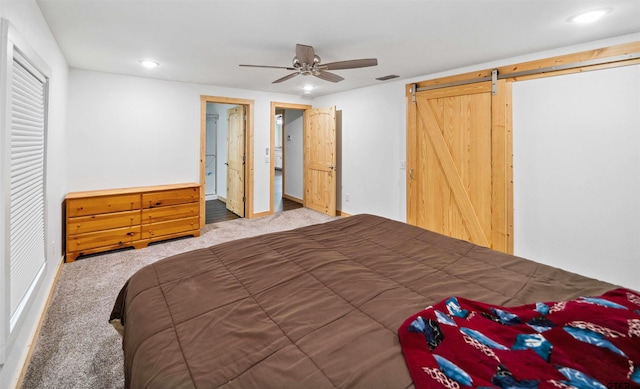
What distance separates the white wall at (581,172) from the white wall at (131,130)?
441 cm

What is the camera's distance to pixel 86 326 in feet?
7.22

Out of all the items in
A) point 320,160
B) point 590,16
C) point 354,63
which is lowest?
point 320,160

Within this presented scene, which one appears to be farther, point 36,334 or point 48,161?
point 48,161

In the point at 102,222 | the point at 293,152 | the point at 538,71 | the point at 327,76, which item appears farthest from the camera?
the point at 293,152

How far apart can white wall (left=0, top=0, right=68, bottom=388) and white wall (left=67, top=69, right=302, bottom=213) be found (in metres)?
0.31

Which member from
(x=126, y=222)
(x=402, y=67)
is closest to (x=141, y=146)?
(x=126, y=222)

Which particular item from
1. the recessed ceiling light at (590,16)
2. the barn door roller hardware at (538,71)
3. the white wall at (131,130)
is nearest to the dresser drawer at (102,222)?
the white wall at (131,130)

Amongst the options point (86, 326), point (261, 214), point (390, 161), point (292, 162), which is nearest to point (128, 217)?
point (86, 326)

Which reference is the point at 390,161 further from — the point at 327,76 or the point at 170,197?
the point at 170,197

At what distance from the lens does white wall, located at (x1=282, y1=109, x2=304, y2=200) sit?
6.89 metres

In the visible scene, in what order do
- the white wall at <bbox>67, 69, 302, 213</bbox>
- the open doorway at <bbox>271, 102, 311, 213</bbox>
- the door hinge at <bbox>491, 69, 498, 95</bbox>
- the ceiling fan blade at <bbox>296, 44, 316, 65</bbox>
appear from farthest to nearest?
1. the open doorway at <bbox>271, 102, 311, 213</bbox>
2. the white wall at <bbox>67, 69, 302, 213</bbox>
3. the door hinge at <bbox>491, 69, 498, 95</bbox>
4. the ceiling fan blade at <bbox>296, 44, 316, 65</bbox>

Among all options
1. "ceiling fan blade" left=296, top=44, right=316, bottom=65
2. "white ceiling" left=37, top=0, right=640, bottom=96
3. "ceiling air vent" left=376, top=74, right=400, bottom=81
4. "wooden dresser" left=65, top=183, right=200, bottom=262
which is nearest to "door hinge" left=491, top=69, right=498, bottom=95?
"white ceiling" left=37, top=0, right=640, bottom=96

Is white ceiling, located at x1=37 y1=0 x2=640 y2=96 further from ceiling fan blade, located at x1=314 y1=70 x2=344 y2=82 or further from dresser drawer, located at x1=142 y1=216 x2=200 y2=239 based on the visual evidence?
dresser drawer, located at x1=142 y1=216 x2=200 y2=239

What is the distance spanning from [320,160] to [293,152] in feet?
5.02
